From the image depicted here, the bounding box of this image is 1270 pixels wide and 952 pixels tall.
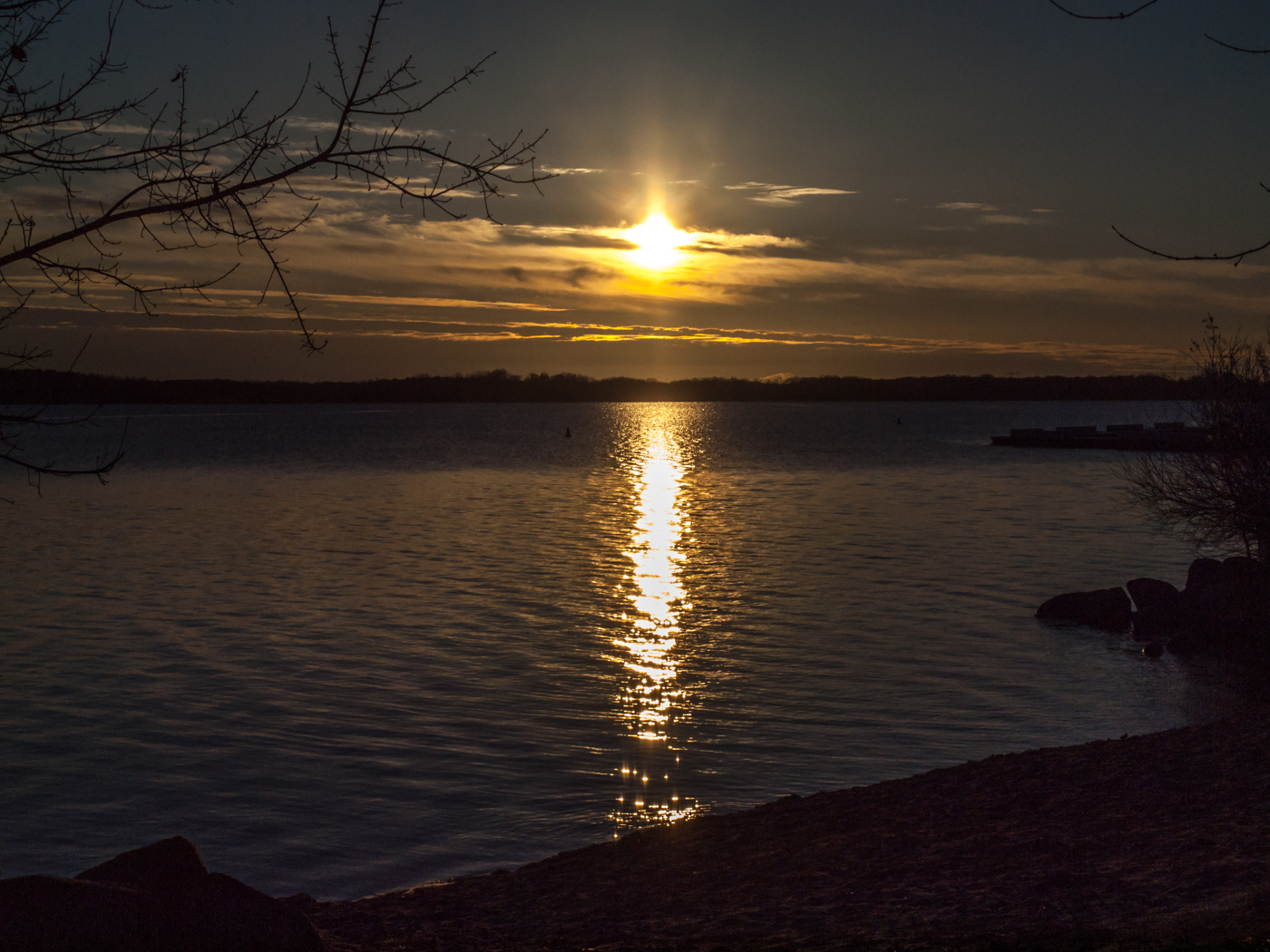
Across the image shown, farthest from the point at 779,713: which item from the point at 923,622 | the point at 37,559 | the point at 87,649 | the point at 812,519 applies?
the point at 812,519

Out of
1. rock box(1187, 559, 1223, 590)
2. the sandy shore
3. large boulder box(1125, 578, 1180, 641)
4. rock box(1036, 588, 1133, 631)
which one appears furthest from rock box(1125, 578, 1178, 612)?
the sandy shore

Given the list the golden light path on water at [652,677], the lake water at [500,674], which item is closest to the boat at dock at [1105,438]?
the lake water at [500,674]

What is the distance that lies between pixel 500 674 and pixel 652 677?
2.90m

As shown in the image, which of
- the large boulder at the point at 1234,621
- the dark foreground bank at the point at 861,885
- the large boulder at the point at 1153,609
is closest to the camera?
the dark foreground bank at the point at 861,885

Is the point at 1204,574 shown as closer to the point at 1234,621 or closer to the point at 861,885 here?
the point at 1234,621

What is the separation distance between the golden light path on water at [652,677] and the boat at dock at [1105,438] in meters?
53.0

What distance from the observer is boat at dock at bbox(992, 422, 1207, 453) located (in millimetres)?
88938

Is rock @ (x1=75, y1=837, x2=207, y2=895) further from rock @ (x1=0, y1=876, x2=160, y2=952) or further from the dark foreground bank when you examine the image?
rock @ (x1=0, y1=876, x2=160, y2=952)

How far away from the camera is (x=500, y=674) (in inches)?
779

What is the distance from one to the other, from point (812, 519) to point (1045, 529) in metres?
10.4

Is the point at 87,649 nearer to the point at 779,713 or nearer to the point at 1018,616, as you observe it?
the point at 779,713

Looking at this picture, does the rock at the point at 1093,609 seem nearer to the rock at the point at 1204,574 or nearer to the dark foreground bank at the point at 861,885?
the rock at the point at 1204,574

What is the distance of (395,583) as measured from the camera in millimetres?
30500

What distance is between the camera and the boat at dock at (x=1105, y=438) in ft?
292
